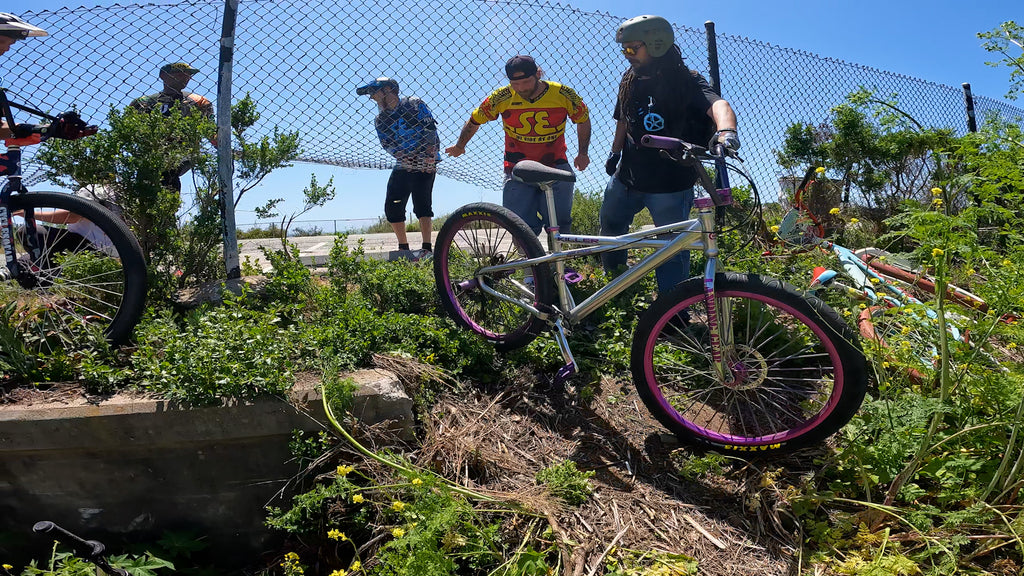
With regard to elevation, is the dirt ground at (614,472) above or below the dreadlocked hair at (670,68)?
below

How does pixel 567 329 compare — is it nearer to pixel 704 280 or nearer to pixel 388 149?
pixel 704 280

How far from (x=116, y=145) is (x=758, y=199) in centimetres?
348

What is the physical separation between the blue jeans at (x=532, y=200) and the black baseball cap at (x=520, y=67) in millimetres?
674

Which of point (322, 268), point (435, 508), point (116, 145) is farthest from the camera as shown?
point (322, 268)

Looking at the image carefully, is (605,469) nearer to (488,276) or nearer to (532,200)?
(488,276)

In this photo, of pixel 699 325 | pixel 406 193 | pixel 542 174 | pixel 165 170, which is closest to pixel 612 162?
pixel 542 174

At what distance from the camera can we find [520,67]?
4176mm

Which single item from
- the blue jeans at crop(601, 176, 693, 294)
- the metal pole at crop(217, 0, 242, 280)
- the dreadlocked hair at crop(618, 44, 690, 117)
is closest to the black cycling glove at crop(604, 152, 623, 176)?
the blue jeans at crop(601, 176, 693, 294)

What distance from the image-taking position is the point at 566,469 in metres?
2.56

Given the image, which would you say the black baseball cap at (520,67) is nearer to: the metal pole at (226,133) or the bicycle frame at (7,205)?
the metal pole at (226,133)

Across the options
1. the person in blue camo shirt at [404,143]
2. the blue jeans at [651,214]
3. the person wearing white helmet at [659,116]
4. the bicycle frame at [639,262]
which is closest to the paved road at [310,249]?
the person in blue camo shirt at [404,143]

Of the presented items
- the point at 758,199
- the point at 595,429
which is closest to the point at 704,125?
the point at 758,199

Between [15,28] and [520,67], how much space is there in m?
2.81

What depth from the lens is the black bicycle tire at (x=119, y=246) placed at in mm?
3076
